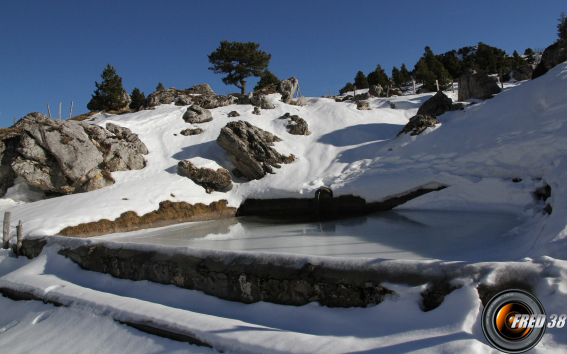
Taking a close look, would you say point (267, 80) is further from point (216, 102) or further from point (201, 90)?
point (216, 102)

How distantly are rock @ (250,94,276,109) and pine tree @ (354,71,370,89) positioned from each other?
26600mm

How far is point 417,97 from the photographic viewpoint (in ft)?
100.0

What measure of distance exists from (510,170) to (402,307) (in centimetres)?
1028

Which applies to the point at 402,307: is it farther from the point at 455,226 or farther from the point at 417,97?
the point at 417,97

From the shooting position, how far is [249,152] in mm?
18438

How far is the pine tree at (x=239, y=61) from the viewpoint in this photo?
120ft

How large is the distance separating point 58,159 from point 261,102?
16237 millimetres

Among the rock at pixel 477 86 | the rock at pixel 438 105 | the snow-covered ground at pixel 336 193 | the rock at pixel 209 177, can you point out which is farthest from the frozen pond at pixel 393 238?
the rock at pixel 477 86

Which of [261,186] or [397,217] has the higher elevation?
[261,186]

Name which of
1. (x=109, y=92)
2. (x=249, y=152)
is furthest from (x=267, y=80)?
(x=249, y=152)

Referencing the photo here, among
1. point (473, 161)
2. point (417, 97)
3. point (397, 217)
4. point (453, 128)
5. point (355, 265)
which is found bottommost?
point (397, 217)

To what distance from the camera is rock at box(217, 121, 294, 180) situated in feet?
59.7

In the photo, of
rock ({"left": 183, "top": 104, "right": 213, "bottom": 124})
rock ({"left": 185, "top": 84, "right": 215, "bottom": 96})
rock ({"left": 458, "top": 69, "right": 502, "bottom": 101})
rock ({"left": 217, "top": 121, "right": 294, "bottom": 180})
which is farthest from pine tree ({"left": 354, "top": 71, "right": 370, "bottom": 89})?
rock ({"left": 217, "top": 121, "right": 294, "bottom": 180})

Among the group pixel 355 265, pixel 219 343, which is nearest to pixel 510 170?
pixel 355 265
